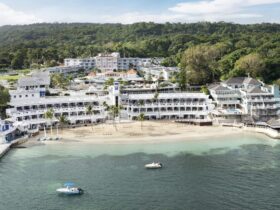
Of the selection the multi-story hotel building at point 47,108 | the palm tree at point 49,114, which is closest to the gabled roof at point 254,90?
the multi-story hotel building at point 47,108

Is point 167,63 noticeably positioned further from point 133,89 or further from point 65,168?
point 65,168

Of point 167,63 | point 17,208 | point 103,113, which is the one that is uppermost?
point 167,63

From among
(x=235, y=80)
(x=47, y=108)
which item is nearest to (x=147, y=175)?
(x=47, y=108)

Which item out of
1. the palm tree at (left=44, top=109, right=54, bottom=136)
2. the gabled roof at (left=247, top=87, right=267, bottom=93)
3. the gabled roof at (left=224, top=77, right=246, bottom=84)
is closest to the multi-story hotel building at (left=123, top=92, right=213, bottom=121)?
the gabled roof at (left=247, top=87, right=267, bottom=93)

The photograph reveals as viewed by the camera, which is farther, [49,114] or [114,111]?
[114,111]

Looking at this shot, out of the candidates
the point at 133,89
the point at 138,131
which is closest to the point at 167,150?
the point at 138,131

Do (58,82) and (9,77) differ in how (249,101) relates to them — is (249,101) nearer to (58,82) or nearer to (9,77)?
(58,82)
